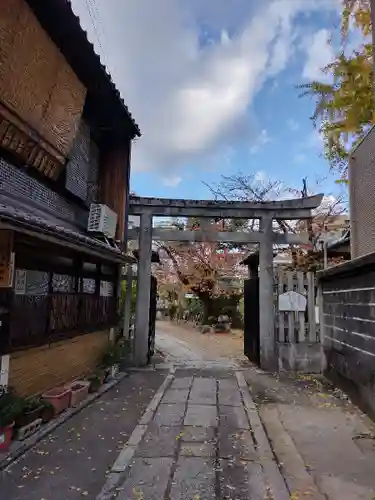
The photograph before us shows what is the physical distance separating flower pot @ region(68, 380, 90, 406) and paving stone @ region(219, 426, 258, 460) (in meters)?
2.71

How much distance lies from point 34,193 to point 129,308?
529 cm

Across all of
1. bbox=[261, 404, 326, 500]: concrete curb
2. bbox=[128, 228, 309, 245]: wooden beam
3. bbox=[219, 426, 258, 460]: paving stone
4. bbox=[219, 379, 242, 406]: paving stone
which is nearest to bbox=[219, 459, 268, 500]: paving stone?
bbox=[219, 426, 258, 460]: paving stone

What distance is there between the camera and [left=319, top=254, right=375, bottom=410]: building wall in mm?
6676

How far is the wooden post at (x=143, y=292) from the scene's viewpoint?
36.9 feet

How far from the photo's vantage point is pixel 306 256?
16.5 m

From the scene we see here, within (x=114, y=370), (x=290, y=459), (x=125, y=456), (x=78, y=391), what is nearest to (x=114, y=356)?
(x=114, y=370)

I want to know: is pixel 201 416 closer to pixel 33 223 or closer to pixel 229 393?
pixel 229 393

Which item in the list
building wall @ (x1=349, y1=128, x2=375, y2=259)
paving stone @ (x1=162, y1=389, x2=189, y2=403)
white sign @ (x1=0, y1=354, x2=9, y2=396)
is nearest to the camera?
white sign @ (x1=0, y1=354, x2=9, y2=396)

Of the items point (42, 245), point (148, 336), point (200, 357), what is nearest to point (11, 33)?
point (42, 245)

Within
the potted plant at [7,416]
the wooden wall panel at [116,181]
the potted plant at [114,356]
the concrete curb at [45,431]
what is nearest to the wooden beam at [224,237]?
the wooden wall panel at [116,181]

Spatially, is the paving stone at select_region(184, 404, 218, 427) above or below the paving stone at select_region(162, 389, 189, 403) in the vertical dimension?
above

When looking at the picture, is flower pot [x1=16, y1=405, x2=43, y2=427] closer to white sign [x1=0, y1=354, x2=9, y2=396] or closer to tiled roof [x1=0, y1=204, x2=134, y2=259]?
white sign [x1=0, y1=354, x2=9, y2=396]

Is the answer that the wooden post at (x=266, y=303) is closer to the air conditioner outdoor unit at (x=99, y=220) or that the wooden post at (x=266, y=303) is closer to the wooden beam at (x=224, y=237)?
the wooden beam at (x=224, y=237)

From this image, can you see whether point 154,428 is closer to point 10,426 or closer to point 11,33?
point 10,426
